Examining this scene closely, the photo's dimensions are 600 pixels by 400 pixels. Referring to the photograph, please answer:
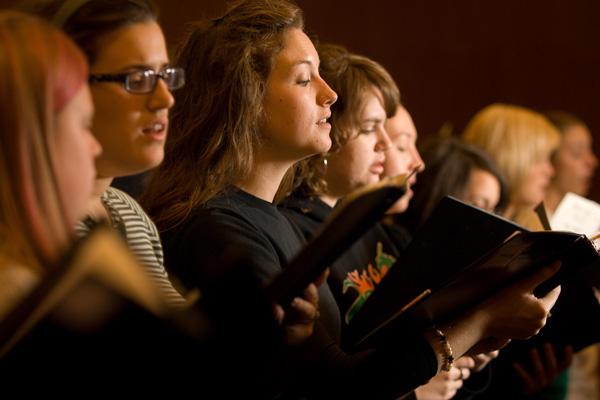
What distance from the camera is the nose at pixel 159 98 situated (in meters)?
1.29

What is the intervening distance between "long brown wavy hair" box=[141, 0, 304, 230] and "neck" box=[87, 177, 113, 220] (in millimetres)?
319

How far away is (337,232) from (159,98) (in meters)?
0.35

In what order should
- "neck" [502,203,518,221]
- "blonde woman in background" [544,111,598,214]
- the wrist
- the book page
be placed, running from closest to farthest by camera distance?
the wrist → the book page → "neck" [502,203,518,221] → "blonde woman in background" [544,111,598,214]

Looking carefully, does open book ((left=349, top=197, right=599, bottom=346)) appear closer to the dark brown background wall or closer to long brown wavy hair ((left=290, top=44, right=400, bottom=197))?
long brown wavy hair ((left=290, top=44, right=400, bottom=197))

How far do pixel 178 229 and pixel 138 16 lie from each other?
47cm

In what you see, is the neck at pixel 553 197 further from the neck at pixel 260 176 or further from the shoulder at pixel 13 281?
the shoulder at pixel 13 281

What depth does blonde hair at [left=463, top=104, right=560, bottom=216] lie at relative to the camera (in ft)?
11.5

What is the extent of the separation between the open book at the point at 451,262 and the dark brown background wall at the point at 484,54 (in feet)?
9.31

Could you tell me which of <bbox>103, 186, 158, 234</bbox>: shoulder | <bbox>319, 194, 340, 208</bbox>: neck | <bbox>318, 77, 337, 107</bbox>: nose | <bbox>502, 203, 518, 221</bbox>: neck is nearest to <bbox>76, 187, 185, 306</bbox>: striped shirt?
<bbox>103, 186, 158, 234</bbox>: shoulder

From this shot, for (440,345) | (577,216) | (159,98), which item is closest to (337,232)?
(159,98)

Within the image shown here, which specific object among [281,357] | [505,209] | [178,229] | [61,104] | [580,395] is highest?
[61,104]

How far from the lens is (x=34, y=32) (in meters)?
1.06

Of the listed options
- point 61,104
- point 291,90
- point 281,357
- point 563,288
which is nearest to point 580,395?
point 563,288

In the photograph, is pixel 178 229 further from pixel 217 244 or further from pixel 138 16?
pixel 138 16
